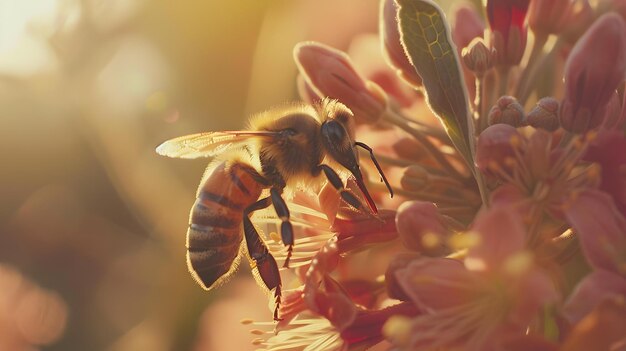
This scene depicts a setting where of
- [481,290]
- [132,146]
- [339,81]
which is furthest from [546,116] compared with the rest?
[132,146]

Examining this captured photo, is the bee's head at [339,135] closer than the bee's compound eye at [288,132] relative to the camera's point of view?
Yes

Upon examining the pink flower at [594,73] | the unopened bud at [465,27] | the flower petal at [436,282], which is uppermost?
the unopened bud at [465,27]

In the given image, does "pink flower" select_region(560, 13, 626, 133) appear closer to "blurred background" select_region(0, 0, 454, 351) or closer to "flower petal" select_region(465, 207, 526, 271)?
"flower petal" select_region(465, 207, 526, 271)

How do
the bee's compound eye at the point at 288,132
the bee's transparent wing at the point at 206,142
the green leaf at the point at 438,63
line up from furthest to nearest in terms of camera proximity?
the bee's compound eye at the point at 288,132 → the bee's transparent wing at the point at 206,142 → the green leaf at the point at 438,63

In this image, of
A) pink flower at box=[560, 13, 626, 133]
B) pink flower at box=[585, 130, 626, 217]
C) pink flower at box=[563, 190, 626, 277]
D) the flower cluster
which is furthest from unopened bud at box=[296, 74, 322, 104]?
pink flower at box=[563, 190, 626, 277]

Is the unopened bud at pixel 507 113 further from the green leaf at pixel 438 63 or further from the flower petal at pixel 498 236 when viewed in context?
the flower petal at pixel 498 236

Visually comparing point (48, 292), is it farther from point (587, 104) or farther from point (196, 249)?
point (587, 104)

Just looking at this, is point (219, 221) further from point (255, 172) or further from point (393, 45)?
point (393, 45)

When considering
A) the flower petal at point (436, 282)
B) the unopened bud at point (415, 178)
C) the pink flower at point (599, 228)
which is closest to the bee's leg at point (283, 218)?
the unopened bud at point (415, 178)
